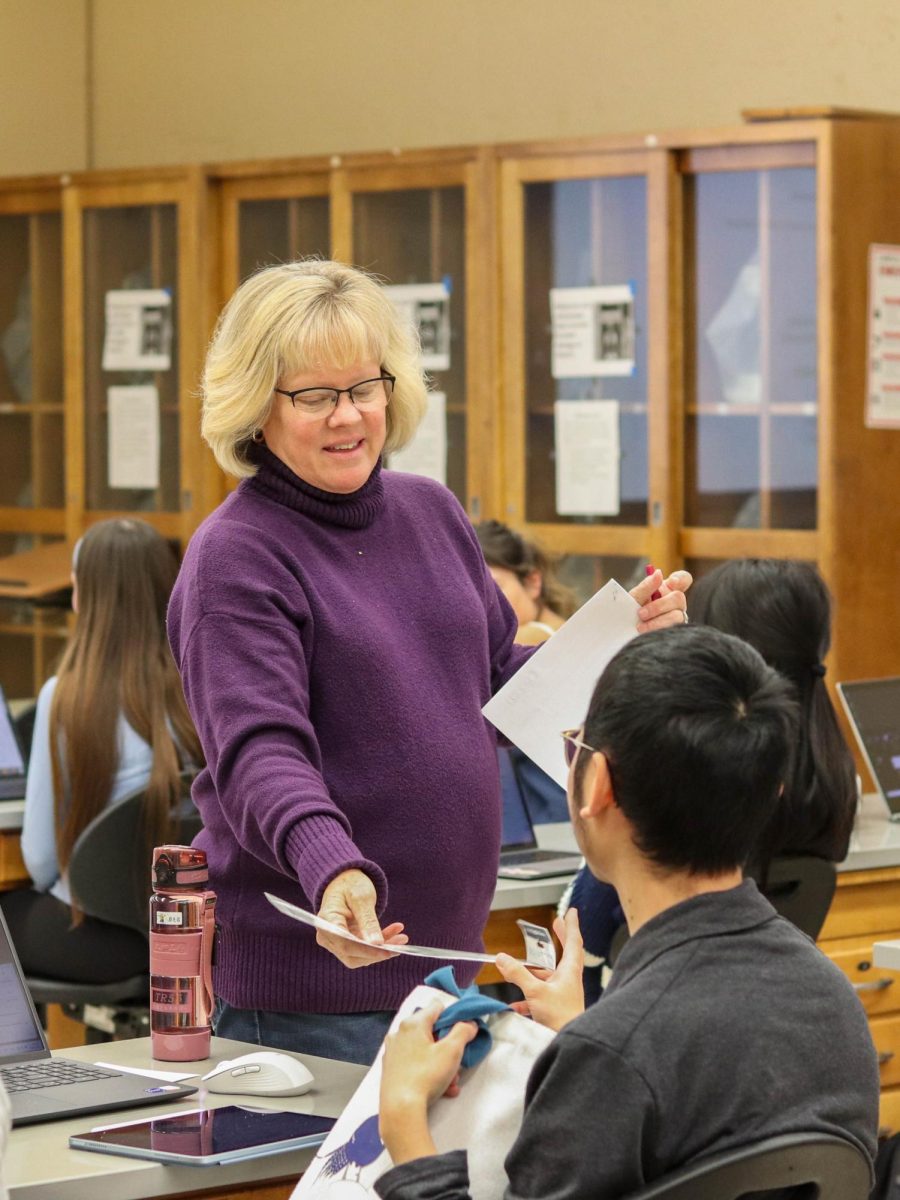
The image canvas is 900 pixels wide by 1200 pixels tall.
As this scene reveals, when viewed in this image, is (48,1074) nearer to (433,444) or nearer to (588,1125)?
(588,1125)

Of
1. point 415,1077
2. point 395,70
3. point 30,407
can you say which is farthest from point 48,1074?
point 395,70

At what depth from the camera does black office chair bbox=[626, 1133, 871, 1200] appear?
127cm

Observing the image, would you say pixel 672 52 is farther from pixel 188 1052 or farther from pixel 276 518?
pixel 188 1052

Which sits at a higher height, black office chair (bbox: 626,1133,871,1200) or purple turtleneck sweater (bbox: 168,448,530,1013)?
purple turtleneck sweater (bbox: 168,448,530,1013)

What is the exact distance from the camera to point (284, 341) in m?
1.98

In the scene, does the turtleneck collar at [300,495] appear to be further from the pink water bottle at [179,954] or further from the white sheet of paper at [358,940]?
the white sheet of paper at [358,940]

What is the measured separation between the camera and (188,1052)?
1901 mm

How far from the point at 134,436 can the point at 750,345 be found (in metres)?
2.01

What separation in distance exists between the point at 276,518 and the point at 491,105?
13.2ft

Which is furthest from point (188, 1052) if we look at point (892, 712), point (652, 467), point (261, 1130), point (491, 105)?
point (491, 105)

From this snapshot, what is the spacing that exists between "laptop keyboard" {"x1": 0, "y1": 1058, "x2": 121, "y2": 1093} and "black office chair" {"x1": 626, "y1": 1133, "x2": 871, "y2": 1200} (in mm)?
739

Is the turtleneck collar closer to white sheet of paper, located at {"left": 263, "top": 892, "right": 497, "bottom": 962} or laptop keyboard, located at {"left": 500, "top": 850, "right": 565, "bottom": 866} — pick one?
white sheet of paper, located at {"left": 263, "top": 892, "right": 497, "bottom": 962}

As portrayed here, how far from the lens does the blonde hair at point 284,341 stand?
6.50 feet

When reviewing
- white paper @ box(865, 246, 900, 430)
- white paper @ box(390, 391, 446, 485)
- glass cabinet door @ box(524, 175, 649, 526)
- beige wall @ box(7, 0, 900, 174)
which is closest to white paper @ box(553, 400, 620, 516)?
glass cabinet door @ box(524, 175, 649, 526)
